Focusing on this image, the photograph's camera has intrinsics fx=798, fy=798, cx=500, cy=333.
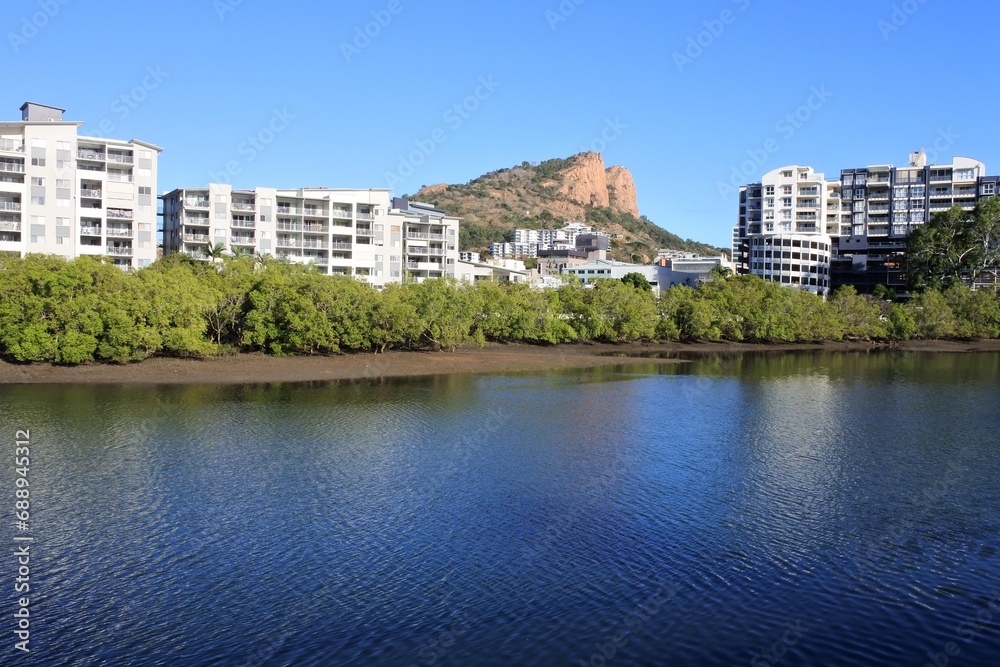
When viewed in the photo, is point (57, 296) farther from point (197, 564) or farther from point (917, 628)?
point (917, 628)

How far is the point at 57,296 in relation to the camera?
56688 millimetres

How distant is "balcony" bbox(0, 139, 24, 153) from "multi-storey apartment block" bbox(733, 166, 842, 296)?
111066 millimetres

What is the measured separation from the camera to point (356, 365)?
65.2 m

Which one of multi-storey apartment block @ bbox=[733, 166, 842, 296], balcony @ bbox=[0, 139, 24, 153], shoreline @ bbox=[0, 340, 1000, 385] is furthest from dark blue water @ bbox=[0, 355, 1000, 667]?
multi-storey apartment block @ bbox=[733, 166, 842, 296]

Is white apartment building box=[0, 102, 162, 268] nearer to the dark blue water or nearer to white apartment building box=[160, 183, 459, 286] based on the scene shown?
white apartment building box=[160, 183, 459, 286]

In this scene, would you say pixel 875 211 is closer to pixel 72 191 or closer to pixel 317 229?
pixel 317 229

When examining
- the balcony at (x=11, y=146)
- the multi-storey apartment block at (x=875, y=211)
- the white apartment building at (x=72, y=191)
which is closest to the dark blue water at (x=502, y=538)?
the white apartment building at (x=72, y=191)

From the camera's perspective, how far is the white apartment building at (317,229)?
101688 mm

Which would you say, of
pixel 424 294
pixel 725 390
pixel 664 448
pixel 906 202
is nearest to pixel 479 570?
pixel 664 448

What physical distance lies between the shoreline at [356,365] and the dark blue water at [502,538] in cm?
1147

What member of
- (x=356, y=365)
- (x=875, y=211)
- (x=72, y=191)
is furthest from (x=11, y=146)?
(x=875, y=211)

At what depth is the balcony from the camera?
86.7m

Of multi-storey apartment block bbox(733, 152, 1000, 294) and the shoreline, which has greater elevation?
multi-storey apartment block bbox(733, 152, 1000, 294)

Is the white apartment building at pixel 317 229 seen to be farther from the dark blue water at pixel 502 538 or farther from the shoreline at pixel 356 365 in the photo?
the dark blue water at pixel 502 538
